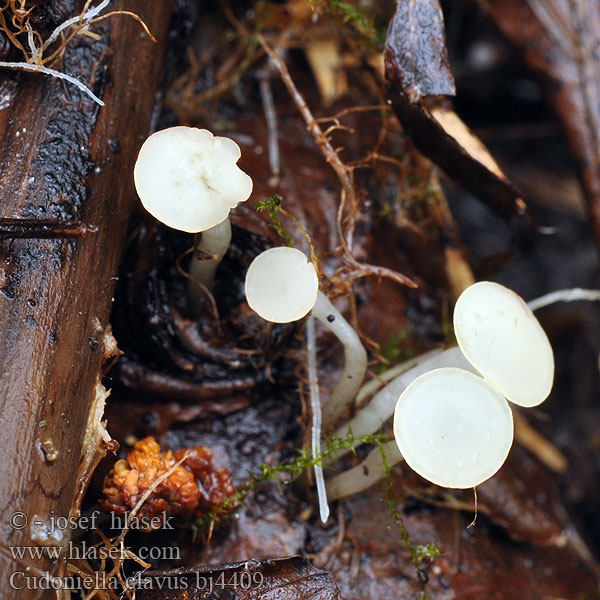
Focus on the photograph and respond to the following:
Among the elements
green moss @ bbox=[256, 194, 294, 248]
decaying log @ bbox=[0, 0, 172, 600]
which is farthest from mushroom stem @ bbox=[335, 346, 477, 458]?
decaying log @ bbox=[0, 0, 172, 600]

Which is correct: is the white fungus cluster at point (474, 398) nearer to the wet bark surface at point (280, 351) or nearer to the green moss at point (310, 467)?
the green moss at point (310, 467)

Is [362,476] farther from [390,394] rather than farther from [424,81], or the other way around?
[424,81]

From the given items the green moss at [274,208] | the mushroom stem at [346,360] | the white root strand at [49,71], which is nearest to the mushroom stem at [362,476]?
the mushroom stem at [346,360]

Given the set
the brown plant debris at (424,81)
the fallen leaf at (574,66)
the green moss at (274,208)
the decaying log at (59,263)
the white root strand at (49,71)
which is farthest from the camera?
the fallen leaf at (574,66)

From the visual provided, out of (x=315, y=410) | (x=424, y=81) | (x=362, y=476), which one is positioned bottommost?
(x=362, y=476)

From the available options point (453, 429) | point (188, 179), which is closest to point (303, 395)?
point (453, 429)

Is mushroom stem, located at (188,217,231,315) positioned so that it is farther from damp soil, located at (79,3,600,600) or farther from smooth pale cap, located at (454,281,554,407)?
smooth pale cap, located at (454,281,554,407)
